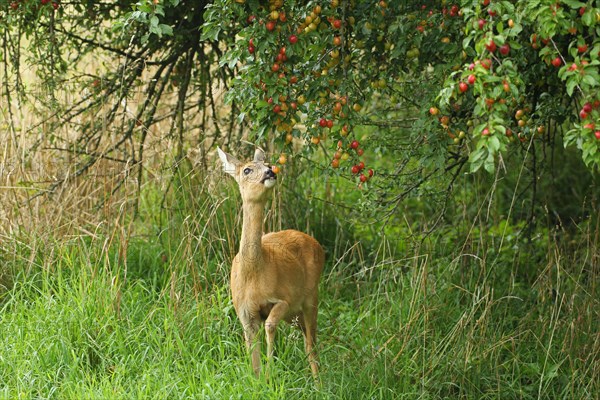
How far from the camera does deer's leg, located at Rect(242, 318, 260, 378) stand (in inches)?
194

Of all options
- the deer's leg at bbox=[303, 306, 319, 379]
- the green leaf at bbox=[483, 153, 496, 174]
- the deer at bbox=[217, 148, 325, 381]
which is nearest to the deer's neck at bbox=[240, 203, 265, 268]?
the deer at bbox=[217, 148, 325, 381]

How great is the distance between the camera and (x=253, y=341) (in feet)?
16.4

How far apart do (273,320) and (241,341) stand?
1.42ft

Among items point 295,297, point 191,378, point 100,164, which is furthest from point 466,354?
point 100,164

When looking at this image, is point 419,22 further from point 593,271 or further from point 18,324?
point 18,324

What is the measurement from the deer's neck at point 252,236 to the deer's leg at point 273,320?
23 centimetres

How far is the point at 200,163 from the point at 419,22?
2109 mm

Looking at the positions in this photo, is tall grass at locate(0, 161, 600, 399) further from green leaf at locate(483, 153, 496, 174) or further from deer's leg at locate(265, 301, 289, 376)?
green leaf at locate(483, 153, 496, 174)

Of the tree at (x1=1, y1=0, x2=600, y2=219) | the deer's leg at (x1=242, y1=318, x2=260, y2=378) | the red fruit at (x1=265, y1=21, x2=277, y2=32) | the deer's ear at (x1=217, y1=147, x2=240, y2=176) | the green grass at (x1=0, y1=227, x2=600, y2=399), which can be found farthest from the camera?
the deer's ear at (x1=217, y1=147, x2=240, y2=176)

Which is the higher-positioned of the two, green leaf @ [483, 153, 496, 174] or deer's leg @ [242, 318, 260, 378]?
green leaf @ [483, 153, 496, 174]

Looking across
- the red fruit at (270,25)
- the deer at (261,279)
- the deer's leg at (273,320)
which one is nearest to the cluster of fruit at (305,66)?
the red fruit at (270,25)

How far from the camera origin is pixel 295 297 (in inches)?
209

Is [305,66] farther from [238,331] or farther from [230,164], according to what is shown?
[238,331]

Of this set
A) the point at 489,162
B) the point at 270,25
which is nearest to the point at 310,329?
the point at 270,25
